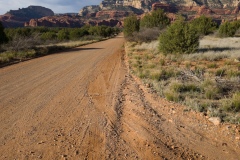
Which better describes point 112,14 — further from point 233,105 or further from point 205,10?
point 233,105

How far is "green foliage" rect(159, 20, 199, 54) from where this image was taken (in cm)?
1521

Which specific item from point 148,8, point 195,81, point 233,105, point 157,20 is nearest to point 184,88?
point 195,81

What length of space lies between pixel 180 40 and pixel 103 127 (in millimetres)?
11795

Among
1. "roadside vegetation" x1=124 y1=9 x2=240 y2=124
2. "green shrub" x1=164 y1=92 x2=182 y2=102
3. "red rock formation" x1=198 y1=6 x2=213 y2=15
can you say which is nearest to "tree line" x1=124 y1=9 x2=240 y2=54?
"roadside vegetation" x1=124 y1=9 x2=240 y2=124

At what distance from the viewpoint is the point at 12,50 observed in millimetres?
19703

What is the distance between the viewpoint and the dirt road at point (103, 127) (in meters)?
4.12

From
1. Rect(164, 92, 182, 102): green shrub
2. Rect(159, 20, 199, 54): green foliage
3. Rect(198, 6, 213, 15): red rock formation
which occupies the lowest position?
Rect(164, 92, 182, 102): green shrub

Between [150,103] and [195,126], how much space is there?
69.5 inches

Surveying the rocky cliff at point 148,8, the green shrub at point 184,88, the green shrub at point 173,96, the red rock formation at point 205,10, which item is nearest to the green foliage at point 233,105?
the green shrub at point 173,96

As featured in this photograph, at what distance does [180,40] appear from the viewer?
49.9ft

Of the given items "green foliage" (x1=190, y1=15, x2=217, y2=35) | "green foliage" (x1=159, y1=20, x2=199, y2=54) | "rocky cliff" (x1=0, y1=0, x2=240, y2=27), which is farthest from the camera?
"rocky cliff" (x1=0, y1=0, x2=240, y2=27)

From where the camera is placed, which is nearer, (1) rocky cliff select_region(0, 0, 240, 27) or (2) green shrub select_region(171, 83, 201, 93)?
(2) green shrub select_region(171, 83, 201, 93)

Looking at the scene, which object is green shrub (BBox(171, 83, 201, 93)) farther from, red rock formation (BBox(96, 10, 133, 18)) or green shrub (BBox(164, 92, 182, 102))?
red rock formation (BBox(96, 10, 133, 18))

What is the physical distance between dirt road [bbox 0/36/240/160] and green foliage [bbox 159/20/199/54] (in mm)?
8236
